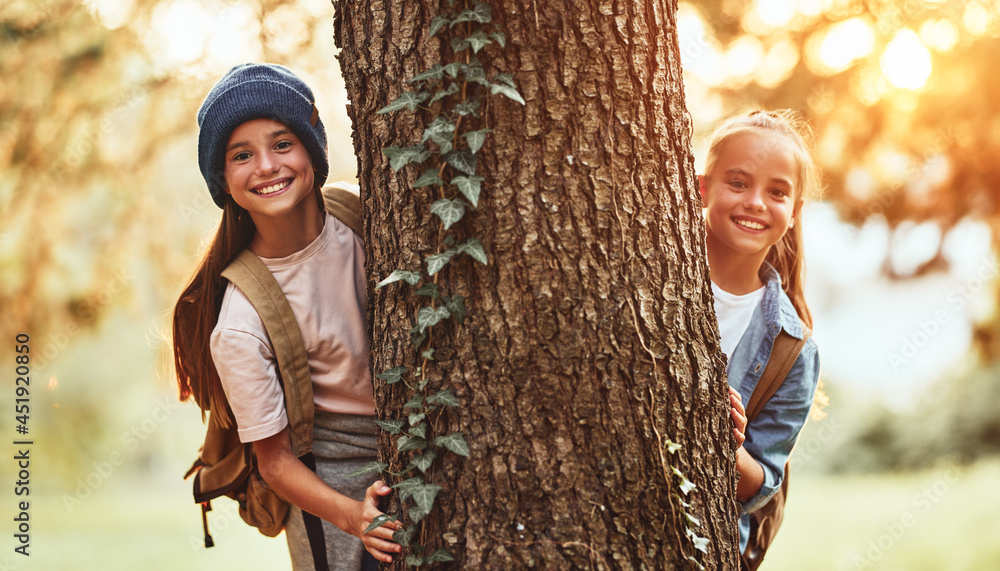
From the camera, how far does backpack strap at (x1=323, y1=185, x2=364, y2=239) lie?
73.5 inches

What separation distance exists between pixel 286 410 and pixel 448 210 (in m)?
0.81

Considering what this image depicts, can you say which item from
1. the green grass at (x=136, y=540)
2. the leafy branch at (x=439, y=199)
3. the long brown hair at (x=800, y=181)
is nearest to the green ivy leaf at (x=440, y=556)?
the leafy branch at (x=439, y=199)

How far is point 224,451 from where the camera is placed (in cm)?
194

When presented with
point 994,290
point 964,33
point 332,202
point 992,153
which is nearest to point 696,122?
point 964,33

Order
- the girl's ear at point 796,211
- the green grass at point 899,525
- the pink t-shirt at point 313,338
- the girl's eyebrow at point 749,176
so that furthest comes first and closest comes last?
the green grass at point 899,525, the girl's ear at point 796,211, the girl's eyebrow at point 749,176, the pink t-shirt at point 313,338

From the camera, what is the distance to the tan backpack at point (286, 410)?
174 centimetres

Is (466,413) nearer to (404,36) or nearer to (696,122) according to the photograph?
(404,36)

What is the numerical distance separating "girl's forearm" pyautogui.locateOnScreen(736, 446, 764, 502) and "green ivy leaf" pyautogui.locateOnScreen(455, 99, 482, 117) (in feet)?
3.48

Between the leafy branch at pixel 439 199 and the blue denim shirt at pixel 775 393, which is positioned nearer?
the leafy branch at pixel 439 199

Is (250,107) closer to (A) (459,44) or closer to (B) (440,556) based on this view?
(A) (459,44)

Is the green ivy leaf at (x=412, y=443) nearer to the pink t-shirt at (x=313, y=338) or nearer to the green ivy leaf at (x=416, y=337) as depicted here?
the green ivy leaf at (x=416, y=337)

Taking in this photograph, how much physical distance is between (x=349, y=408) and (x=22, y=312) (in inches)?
161

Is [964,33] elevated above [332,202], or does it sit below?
above

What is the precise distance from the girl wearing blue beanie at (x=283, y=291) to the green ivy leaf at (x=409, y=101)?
55 centimetres
